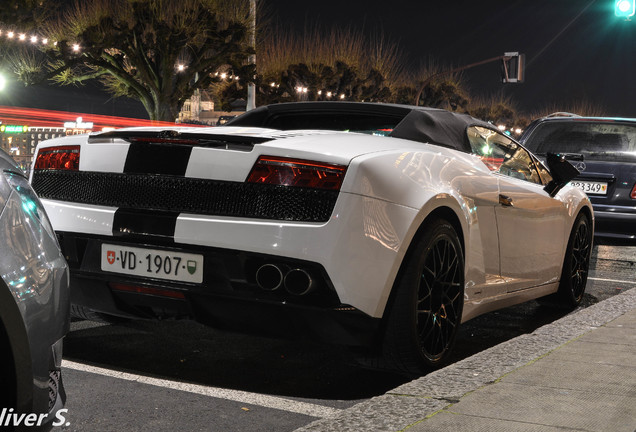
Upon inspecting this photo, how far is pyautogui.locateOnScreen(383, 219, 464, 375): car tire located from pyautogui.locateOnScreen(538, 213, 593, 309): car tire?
2.08 metres

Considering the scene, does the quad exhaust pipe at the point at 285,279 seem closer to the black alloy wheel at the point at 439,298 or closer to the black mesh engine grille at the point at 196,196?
the black mesh engine grille at the point at 196,196

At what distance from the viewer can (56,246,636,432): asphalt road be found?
361 centimetres

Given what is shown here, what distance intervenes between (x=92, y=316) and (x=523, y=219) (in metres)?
2.55

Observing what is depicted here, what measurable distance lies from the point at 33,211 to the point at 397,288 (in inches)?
79.1

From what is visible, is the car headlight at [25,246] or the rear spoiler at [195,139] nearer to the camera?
the car headlight at [25,246]

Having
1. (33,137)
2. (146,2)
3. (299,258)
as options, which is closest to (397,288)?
(299,258)

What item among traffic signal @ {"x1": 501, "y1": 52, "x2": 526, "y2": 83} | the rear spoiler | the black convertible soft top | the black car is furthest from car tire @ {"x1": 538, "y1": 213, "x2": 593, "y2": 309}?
traffic signal @ {"x1": 501, "y1": 52, "x2": 526, "y2": 83}

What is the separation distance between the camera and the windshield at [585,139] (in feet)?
34.8

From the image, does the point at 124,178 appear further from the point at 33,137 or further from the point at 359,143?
the point at 33,137

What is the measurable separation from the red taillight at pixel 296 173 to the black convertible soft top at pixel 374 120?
1.21 metres

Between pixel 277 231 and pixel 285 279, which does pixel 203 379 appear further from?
pixel 277 231

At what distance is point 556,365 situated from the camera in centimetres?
416

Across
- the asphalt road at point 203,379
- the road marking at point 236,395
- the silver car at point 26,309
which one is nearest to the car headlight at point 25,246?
the silver car at point 26,309

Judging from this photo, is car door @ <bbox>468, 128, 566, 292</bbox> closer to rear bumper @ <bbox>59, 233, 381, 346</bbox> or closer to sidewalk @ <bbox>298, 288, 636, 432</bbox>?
sidewalk @ <bbox>298, 288, 636, 432</bbox>
